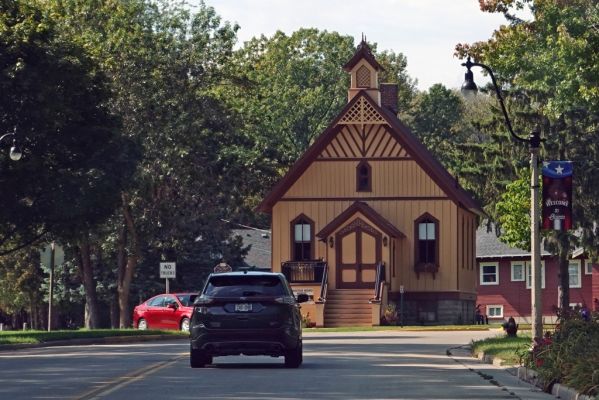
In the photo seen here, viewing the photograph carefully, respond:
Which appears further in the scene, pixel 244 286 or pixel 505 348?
pixel 505 348

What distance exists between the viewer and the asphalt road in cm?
2058

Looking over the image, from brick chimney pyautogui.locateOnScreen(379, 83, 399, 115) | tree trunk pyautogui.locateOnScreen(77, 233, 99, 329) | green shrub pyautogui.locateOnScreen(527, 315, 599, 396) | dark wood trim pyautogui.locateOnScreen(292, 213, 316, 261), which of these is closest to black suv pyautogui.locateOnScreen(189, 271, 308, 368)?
green shrub pyautogui.locateOnScreen(527, 315, 599, 396)

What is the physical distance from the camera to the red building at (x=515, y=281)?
8388 cm

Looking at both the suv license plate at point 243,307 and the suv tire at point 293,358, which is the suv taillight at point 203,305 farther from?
the suv tire at point 293,358

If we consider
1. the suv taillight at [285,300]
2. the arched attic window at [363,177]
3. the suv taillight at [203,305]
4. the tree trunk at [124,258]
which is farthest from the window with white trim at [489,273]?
the suv taillight at [203,305]

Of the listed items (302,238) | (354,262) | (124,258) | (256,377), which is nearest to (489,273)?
(302,238)

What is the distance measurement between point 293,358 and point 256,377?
9.51ft

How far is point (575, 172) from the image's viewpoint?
70.1 metres

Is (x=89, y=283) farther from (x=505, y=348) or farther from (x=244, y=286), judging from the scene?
(x=244, y=286)

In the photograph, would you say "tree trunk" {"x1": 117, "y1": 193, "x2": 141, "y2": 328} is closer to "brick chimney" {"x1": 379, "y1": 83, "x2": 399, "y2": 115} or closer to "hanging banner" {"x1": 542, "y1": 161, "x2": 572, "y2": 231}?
"brick chimney" {"x1": 379, "y1": 83, "x2": 399, "y2": 115}

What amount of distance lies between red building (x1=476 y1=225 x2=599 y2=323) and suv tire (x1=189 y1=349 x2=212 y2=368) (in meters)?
57.5

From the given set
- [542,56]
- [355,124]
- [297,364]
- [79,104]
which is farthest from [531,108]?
[297,364]

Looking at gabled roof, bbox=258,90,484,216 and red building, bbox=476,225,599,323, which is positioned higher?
gabled roof, bbox=258,90,484,216

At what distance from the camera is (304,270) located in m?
67.2
